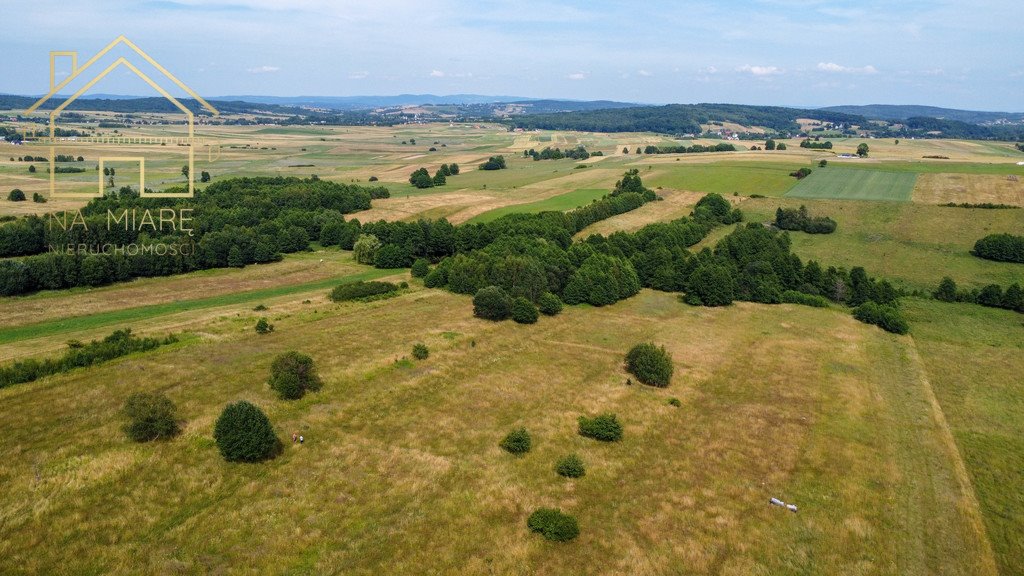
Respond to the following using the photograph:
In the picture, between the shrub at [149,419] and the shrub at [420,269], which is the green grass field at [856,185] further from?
the shrub at [149,419]

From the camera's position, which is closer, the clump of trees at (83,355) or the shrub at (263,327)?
the clump of trees at (83,355)

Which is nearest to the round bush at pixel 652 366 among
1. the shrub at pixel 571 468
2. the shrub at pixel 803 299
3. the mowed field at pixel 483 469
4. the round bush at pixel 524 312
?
the mowed field at pixel 483 469

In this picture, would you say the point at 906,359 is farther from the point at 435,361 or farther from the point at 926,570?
the point at 435,361

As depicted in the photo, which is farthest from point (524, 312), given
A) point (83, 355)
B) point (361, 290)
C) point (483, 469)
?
point (83, 355)

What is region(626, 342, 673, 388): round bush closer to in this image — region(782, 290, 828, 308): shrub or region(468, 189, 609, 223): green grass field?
region(782, 290, 828, 308): shrub

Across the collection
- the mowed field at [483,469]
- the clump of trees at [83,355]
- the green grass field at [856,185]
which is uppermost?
the green grass field at [856,185]

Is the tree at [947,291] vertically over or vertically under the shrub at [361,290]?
over

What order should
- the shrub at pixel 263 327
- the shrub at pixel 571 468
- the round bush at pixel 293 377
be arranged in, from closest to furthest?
1. the shrub at pixel 571 468
2. the round bush at pixel 293 377
3. the shrub at pixel 263 327
